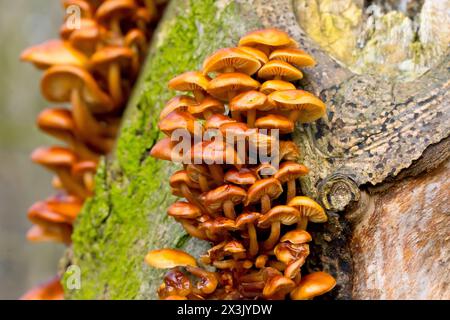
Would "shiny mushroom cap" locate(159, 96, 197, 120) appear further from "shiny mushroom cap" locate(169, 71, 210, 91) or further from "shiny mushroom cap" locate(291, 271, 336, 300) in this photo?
"shiny mushroom cap" locate(291, 271, 336, 300)

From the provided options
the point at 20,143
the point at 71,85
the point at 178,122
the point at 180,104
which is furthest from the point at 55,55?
the point at 20,143

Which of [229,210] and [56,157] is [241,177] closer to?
[229,210]

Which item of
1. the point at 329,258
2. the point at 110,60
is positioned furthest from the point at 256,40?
the point at 110,60

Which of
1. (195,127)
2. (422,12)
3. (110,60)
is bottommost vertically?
(195,127)

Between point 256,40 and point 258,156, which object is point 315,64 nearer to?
point 256,40

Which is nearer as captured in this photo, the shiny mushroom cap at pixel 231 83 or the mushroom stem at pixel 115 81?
the shiny mushroom cap at pixel 231 83

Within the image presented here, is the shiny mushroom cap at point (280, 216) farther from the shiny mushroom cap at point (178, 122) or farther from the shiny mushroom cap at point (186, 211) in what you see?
the shiny mushroom cap at point (178, 122)

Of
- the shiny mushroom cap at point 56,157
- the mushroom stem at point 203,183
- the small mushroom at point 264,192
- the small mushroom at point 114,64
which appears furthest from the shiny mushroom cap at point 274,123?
the shiny mushroom cap at point 56,157

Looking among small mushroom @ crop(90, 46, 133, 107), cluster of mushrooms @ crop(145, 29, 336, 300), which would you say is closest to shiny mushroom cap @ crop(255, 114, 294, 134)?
cluster of mushrooms @ crop(145, 29, 336, 300)
